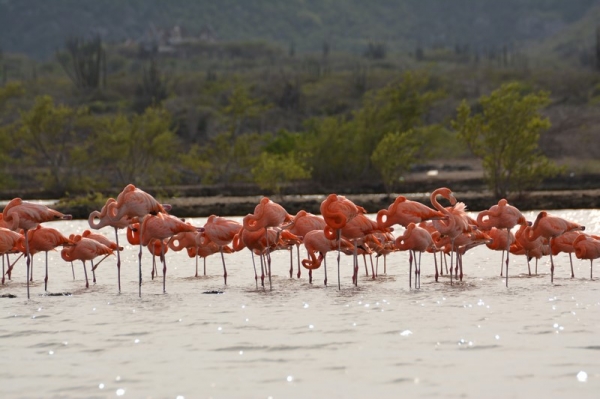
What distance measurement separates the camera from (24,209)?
1316 centimetres

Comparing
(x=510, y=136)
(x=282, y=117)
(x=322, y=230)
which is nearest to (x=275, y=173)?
(x=510, y=136)

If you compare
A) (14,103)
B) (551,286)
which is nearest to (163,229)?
(551,286)

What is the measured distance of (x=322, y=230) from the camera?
47.6ft

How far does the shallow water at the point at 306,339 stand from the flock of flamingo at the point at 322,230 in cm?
48

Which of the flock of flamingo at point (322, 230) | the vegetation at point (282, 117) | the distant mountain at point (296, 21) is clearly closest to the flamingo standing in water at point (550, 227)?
the flock of flamingo at point (322, 230)

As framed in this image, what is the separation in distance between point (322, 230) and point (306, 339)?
4.94m

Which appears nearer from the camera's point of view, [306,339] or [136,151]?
[306,339]

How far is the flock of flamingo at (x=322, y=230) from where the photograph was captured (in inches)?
524

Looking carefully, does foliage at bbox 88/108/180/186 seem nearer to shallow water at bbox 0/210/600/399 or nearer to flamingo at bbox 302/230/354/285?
shallow water at bbox 0/210/600/399

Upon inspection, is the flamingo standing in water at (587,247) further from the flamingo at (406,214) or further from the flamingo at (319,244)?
the flamingo at (319,244)

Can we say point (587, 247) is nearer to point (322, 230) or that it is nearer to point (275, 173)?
point (322, 230)

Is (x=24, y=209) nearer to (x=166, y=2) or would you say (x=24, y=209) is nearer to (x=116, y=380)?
(x=116, y=380)

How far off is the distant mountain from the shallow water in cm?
12511

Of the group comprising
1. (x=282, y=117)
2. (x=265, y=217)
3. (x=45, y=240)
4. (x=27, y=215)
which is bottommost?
(x=45, y=240)
